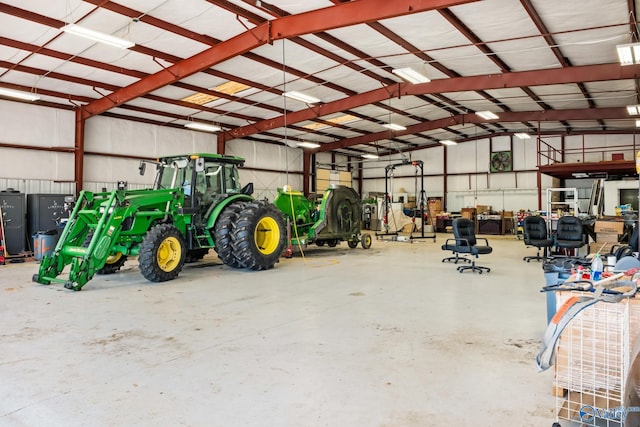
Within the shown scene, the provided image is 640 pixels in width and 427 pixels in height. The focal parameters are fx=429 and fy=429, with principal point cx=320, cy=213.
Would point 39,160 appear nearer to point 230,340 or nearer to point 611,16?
point 230,340

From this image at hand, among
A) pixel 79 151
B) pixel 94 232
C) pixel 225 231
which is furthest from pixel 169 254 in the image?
pixel 79 151

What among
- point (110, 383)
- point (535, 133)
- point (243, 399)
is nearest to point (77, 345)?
point (110, 383)

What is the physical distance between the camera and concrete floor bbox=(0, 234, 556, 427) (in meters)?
2.30

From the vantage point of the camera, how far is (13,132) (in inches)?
375

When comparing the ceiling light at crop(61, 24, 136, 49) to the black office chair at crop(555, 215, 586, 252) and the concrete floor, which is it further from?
the black office chair at crop(555, 215, 586, 252)

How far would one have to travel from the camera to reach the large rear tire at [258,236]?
6.74 metres

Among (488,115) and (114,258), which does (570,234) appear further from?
(114,258)

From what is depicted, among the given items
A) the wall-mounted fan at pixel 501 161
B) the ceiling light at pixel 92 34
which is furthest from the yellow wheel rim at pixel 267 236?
the wall-mounted fan at pixel 501 161

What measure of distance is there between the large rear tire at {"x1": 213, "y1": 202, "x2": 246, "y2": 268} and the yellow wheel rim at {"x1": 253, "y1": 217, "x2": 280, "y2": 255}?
1.98ft

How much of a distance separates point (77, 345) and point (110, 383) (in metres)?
0.95

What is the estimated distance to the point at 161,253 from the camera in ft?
20.4

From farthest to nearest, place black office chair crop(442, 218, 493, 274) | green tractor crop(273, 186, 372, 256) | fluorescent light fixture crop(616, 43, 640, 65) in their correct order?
green tractor crop(273, 186, 372, 256)
black office chair crop(442, 218, 493, 274)
fluorescent light fixture crop(616, 43, 640, 65)

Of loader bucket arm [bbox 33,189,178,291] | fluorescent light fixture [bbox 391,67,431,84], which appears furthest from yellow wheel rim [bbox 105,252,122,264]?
fluorescent light fixture [bbox 391,67,431,84]

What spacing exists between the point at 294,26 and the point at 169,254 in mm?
4074
